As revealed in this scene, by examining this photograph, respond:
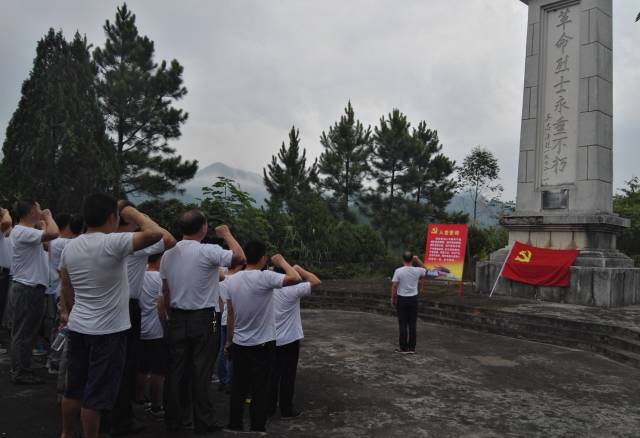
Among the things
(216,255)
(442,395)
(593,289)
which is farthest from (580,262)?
(216,255)

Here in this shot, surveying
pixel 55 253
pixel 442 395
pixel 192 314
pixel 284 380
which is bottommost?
pixel 442 395

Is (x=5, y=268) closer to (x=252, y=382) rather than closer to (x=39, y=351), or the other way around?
(x=39, y=351)

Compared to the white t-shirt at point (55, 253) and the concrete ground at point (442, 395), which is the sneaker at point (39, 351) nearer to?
the concrete ground at point (442, 395)

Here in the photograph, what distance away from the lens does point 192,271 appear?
3.42m

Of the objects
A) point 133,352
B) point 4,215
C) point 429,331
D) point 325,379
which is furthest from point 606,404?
point 4,215

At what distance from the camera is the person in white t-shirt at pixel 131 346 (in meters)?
3.41

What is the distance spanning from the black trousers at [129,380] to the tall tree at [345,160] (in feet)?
83.3

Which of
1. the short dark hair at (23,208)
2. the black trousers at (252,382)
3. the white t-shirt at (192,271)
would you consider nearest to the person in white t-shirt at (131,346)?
the white t-shirt at (192,271)

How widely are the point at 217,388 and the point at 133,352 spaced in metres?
1.33

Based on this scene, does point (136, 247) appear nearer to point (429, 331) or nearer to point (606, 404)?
point (606, 404)

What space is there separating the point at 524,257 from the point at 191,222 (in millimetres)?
8945

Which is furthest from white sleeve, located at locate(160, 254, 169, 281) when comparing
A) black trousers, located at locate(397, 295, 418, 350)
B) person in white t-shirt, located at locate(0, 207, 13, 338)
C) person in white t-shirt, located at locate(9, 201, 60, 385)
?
black trousers, located at locate(397, 295, 418, 350)

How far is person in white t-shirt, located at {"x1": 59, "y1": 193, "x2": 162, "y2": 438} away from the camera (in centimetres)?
279

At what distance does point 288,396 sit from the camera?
3.94 meters
